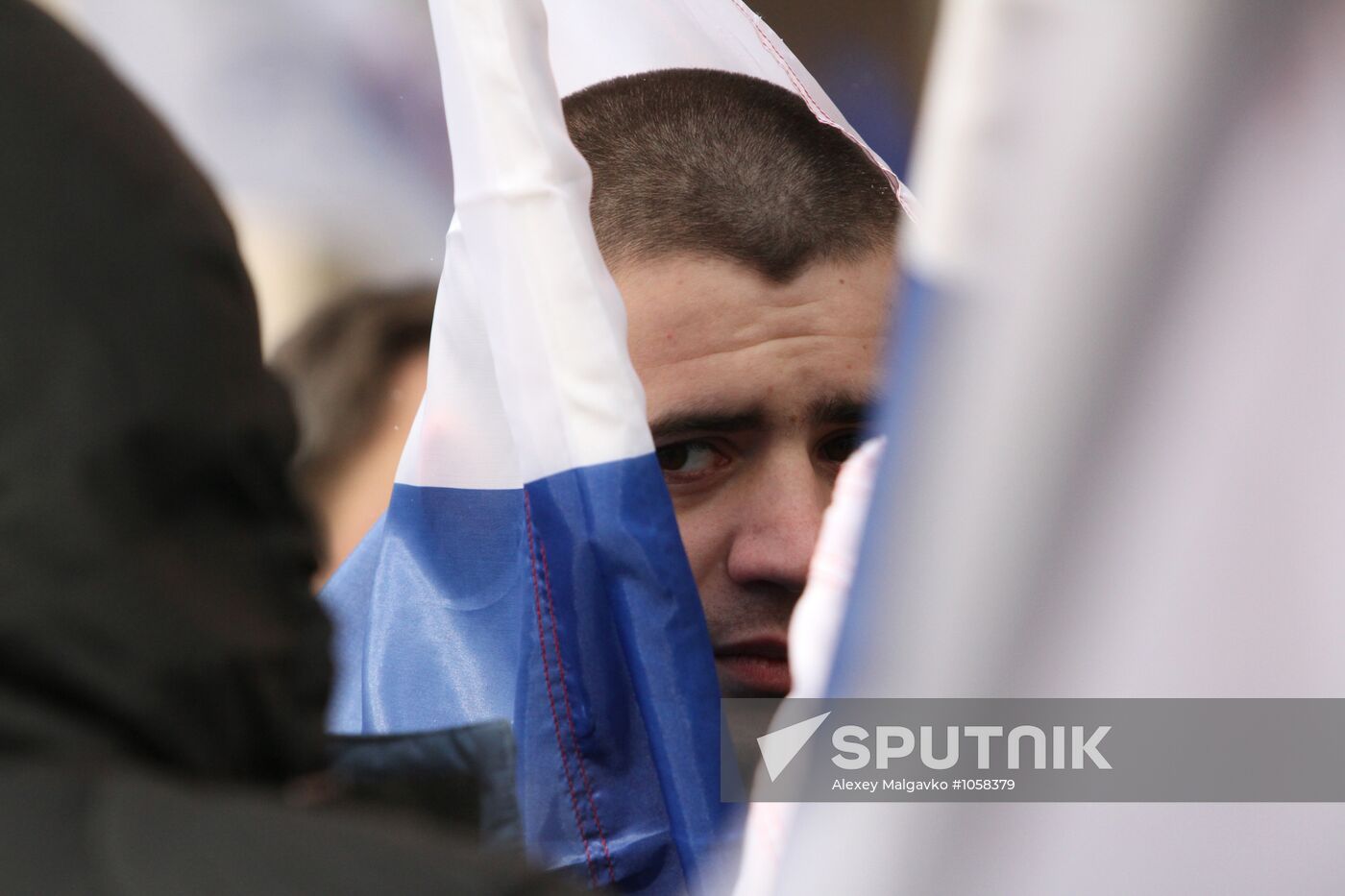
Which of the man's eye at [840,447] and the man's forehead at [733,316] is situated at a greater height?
the man's forehead at [733,316]

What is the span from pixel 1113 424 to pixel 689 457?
3.13 feet

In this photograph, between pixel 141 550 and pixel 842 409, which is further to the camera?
pixel 842 409

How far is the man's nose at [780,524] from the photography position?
137cm

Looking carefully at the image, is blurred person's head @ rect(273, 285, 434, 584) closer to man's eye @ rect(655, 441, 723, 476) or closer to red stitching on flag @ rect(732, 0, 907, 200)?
man's eye @ rect(655, 441, 723, 476)

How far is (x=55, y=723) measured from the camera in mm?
453

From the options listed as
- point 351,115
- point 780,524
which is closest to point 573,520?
point 780,524

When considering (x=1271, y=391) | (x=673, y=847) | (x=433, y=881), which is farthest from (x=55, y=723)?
(x=673, y=847)

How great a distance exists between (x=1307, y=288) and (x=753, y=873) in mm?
401

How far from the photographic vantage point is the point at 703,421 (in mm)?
1470

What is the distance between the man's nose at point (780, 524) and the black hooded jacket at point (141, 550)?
2.72 feet

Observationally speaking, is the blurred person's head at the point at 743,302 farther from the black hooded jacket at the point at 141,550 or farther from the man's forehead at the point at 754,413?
the black hooded jacket at the point at 141,550

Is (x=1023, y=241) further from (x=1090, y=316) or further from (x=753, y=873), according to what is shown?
(x=753, y=873)

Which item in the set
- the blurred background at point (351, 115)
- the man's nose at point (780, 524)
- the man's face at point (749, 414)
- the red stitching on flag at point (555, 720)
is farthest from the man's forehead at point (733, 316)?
the blurred background at point (351, 115)

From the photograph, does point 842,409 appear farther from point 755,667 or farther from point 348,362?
point 348,362
